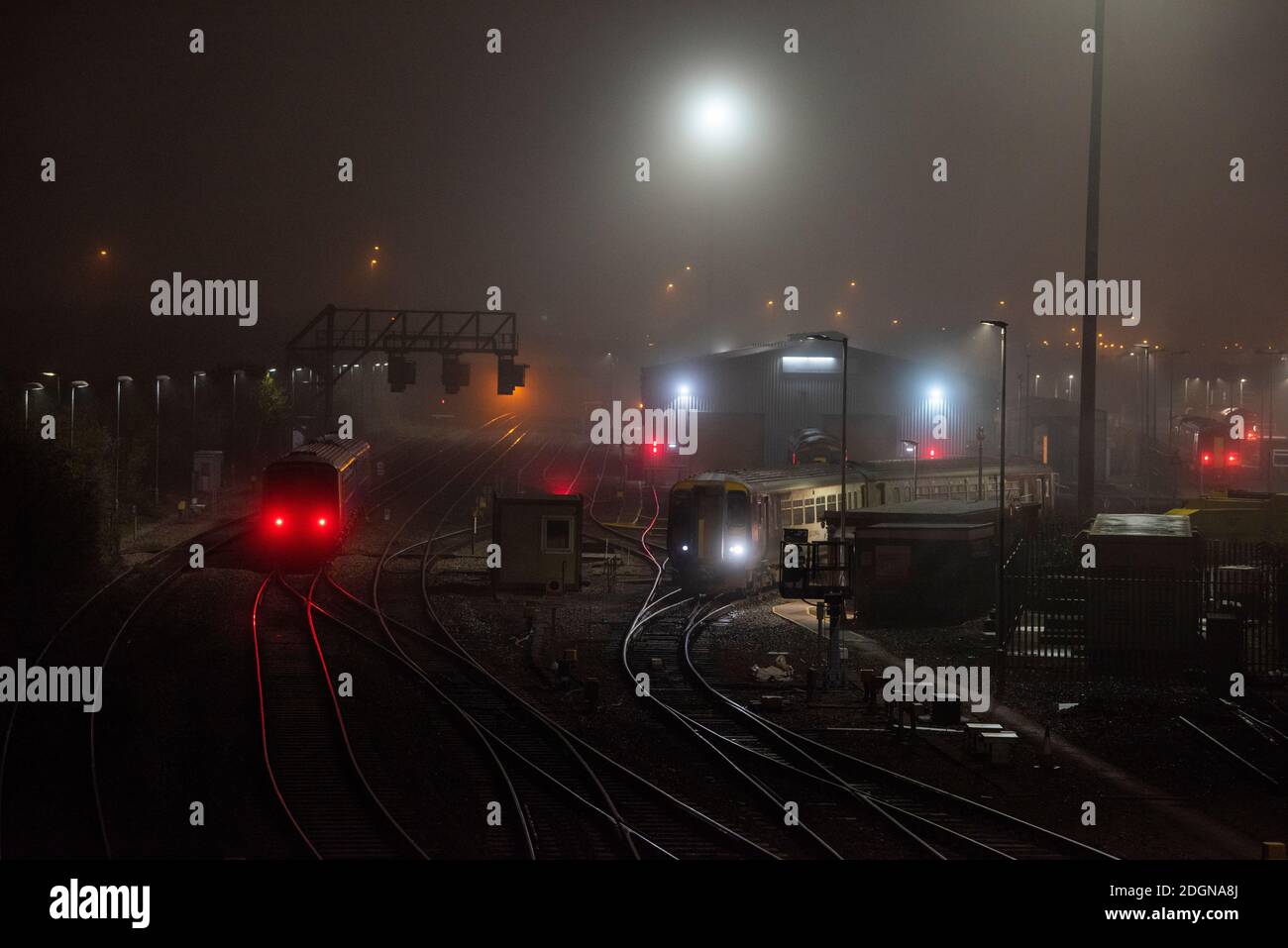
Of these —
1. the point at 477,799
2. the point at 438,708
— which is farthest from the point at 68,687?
the point at 477,799

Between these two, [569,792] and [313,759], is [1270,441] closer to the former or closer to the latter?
[569,792]

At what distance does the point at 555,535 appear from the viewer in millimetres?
30359

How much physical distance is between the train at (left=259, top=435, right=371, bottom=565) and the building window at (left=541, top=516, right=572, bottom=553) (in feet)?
23.7

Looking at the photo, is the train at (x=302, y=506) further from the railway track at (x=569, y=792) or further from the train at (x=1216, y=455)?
the train at (x=1216, y=455)

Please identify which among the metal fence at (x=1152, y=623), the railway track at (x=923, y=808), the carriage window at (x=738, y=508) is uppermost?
the carriage window at (x=738, y=508)

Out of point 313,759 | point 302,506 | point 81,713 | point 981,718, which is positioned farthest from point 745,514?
point 81,713

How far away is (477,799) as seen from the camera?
14086 mm

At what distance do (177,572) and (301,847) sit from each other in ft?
67.7

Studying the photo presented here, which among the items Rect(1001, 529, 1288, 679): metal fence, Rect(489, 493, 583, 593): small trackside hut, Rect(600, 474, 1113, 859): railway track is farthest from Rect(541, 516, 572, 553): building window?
Rect(1001, 529, 1288, 679): metal fence

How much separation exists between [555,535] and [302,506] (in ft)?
26.3

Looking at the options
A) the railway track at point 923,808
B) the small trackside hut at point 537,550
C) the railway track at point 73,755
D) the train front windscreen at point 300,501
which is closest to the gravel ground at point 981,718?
the railway track at point 923,808

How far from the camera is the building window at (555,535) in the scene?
3017cm
